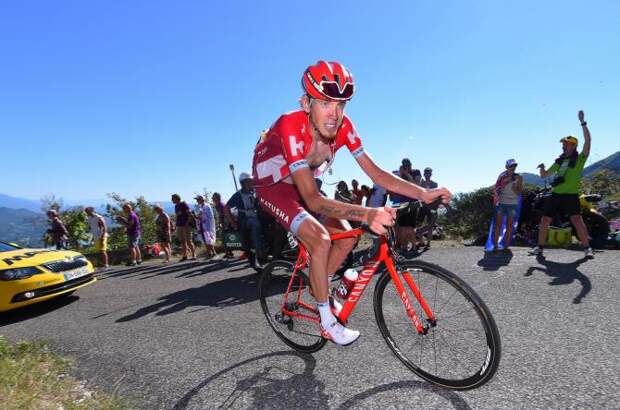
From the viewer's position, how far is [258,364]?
3086 millimetres

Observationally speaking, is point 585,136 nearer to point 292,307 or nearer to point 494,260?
point 494,260

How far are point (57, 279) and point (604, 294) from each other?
835 cm

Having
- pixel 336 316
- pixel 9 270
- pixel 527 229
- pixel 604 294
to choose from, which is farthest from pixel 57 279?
pixel 527 229

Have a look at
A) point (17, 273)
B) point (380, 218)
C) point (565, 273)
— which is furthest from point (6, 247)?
point (565, 273)

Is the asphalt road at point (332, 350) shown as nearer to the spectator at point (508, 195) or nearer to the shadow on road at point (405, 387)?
the shadow on road at point (405, 387)

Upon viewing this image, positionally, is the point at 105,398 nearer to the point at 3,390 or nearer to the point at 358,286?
the point at 3,390

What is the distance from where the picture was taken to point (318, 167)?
328 cm

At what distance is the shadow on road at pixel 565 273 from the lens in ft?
14.3

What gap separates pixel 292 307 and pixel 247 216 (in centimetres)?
430

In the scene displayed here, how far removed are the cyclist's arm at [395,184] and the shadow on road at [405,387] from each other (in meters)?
1.37

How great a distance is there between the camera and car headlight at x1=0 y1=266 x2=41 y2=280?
5797mm

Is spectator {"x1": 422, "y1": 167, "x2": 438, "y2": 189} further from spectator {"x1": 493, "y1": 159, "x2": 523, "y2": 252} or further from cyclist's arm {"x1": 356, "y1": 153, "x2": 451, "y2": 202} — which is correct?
cyclist's arm {"x1": 356, "y1": 153, "x2": 451, "y2": 202}

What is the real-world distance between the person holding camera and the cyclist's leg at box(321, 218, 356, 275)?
5268mm

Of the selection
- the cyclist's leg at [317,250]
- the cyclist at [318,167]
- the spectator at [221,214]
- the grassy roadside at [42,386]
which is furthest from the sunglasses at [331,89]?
the spectator at [221,214]
